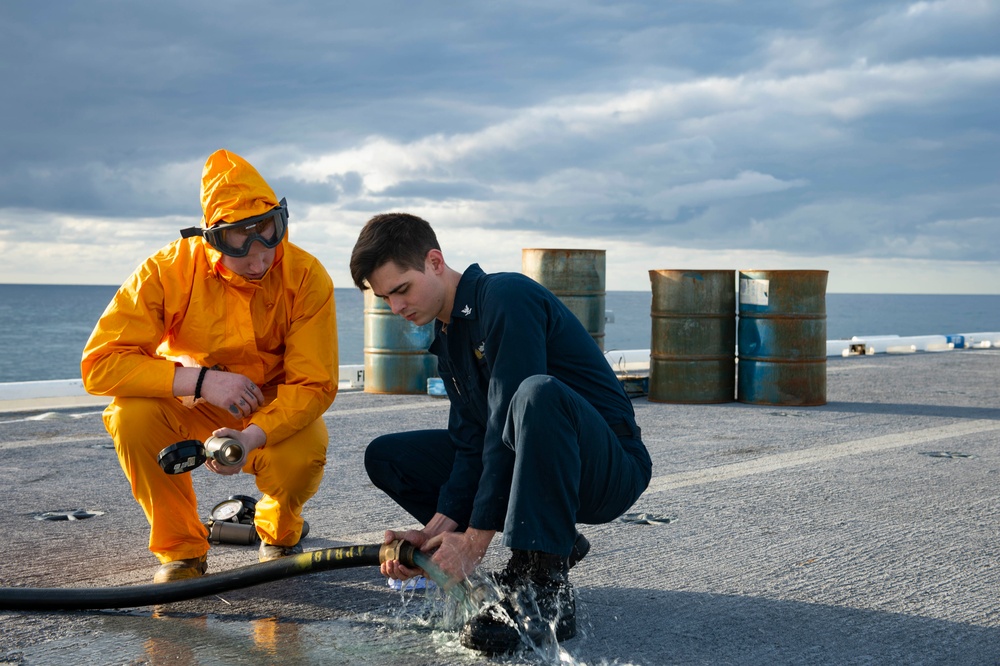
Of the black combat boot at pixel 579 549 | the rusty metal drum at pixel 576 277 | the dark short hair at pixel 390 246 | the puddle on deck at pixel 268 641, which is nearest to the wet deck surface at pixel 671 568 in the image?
the puddle on deck at pixel 268 641

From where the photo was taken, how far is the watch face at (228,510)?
12.8 ft

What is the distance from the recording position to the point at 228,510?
3.94 metres

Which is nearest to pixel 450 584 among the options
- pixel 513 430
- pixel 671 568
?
pixel 513 430

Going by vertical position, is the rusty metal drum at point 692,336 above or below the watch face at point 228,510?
above

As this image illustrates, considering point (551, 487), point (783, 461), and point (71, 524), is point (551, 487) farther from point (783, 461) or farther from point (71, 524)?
point (783, 461)

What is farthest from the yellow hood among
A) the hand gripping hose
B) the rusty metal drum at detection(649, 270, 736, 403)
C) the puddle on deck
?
the rusty metal drum at detection(649, 270, 736, 403)

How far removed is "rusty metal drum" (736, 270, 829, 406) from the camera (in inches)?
327

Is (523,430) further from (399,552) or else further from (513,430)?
(399,552)

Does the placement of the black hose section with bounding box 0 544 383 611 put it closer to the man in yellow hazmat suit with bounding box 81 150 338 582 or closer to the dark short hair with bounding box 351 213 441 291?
the man in yellow hazmat suit with bounding box 81 150 338 582

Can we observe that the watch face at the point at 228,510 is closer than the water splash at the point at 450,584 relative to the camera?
No

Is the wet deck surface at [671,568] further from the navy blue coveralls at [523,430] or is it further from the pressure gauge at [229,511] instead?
the navy blue coveralls at [523,430]

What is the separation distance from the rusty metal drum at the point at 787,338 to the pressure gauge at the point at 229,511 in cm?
545

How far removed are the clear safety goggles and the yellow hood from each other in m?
0.02

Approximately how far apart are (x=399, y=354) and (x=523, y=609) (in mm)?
6501
